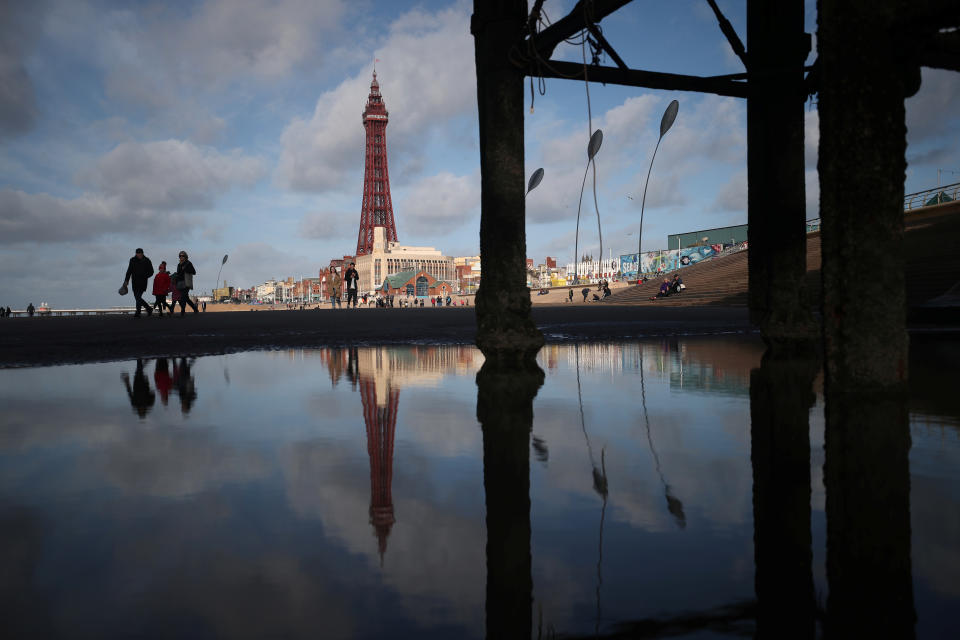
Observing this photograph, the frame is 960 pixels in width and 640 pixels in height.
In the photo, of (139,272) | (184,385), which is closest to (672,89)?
(184,385)

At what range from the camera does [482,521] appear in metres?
1.30

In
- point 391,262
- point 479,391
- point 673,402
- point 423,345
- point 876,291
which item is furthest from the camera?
point 391,262

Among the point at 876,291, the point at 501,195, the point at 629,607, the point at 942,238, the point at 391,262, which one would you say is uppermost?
the point at 391,262

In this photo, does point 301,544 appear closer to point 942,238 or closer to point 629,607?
point 629,607

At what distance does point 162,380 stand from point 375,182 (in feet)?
400

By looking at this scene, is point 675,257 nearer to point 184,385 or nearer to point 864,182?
point 184,385

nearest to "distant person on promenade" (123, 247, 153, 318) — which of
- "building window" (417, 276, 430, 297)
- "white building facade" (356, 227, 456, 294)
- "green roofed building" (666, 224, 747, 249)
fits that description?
"green roofed building" (666, 224, 747, 249)

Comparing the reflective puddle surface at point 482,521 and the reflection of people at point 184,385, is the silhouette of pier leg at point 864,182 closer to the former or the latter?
the reflective puddle surface at point 482,521

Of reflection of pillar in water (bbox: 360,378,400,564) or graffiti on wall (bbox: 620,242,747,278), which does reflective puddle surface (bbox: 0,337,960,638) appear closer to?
reflection of pillar in water (bbox: 360,378,400,564)

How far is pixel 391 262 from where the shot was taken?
155 metres

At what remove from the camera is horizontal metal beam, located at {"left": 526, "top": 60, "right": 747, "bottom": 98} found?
473 cm

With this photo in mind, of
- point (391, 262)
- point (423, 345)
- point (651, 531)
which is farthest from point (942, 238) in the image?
point (391, 262)

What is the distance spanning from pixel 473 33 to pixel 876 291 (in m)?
3.78

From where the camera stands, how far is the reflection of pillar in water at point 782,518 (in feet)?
3.05
